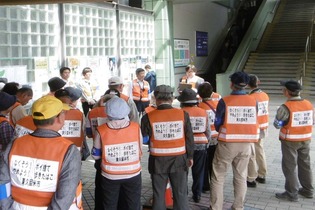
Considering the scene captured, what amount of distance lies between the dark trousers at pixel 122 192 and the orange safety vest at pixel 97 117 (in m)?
1.11

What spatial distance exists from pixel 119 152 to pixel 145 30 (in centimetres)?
1057

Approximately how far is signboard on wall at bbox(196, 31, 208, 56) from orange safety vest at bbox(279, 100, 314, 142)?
1272cm

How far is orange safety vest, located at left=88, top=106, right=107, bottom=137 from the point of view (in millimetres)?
4262

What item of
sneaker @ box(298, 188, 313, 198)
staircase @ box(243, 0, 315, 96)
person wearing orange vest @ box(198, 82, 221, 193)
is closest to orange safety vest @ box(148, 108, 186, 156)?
person wearing orange vest @ box(198, 82, 221, 193)

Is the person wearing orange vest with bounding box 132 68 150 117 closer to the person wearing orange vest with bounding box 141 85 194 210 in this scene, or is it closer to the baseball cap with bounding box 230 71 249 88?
the baseball cap with bounding box 230 71 249 88

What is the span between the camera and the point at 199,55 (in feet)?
56.7

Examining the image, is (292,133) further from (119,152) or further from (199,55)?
(199,55)

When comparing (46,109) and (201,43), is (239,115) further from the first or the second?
(201,43)

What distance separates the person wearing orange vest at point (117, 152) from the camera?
3.16 m

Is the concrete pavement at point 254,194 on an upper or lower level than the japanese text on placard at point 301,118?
lower

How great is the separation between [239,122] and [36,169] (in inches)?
95.9

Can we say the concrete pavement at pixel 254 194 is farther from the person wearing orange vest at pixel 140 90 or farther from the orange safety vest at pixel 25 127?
the person wearing orange vest at pixel 140 90

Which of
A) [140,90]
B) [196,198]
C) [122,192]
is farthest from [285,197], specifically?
[140,90]

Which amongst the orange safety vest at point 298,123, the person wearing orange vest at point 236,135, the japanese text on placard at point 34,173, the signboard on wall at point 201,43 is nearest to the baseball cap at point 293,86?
the orange safety vest at point 298,123
